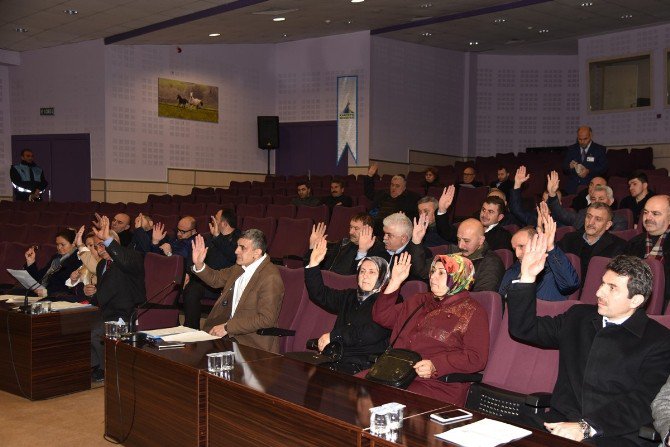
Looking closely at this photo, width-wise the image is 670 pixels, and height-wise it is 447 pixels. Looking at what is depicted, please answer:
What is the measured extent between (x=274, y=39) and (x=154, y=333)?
10.7 meters

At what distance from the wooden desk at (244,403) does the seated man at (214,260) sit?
192cm

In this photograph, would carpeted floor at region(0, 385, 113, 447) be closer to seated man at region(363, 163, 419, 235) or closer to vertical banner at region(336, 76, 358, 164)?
seated man at region(363, 163, 419, 235)

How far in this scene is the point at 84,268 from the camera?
5406 mm

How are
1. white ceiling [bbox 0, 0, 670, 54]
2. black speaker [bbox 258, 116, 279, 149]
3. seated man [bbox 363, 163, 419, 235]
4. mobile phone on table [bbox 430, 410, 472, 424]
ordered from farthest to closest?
black speaker [bbox 258, 116, 279, 149] → white ceiling [bbox 0, 0, 670, 54] → seated man [bbox 363, 163, 419, 235] → mobile phone on table [bbox 430, 410, 472, 424]

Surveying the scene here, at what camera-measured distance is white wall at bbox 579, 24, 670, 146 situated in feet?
37.7

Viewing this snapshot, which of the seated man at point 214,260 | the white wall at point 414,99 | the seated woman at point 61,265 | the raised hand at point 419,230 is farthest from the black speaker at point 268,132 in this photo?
the raised hand at point 419,230

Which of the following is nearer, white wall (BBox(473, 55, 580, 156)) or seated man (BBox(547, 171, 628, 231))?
seated man (BBox(547, 171, 628, 231))

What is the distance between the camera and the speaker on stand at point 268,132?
13.8 m

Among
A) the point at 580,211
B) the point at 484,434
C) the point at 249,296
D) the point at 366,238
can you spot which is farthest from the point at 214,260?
the point at 484,434

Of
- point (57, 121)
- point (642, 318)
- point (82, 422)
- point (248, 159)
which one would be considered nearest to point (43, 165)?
point (57, 121)

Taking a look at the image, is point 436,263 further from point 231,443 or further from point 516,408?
point 231,443

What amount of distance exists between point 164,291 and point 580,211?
3.21 meters

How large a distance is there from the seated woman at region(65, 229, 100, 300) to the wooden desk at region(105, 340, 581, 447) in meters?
2.02

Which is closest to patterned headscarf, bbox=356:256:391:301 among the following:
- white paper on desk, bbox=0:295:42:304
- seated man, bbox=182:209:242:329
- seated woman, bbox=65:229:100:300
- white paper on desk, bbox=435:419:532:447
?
white paper on desk, bbox=435:419:532:447
